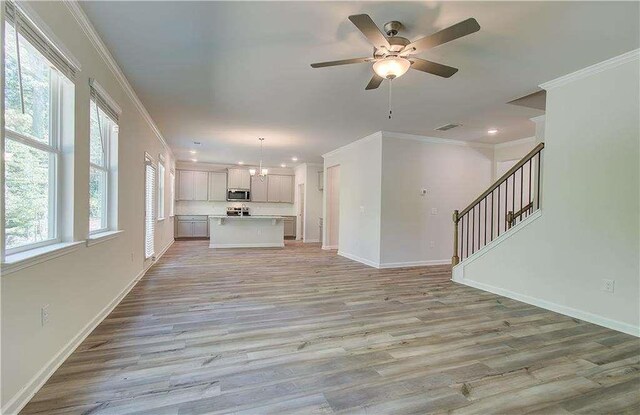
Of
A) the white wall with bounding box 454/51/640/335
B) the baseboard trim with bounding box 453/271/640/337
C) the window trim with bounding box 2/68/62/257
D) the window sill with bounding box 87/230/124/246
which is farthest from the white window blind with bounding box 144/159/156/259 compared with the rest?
the white wall with bounding box 454/51/640/335

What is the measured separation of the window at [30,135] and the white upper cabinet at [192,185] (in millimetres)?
8432

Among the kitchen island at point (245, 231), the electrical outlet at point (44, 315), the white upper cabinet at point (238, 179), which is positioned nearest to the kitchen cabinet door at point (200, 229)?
the white upper cabinet at point (238, 179)

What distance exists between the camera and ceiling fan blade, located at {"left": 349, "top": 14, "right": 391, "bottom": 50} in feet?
6.29

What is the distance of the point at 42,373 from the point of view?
198 cm

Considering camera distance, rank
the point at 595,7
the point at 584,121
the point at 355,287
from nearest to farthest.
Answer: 1. the point at 595,7
2. the point at 584,121
3. the point at 355,287

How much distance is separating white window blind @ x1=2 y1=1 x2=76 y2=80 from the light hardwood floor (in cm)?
213

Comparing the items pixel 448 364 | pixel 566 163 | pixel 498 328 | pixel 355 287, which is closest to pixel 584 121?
pixel 566 163

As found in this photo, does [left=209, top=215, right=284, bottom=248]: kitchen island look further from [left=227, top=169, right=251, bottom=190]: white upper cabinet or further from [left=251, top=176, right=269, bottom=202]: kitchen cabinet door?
[left=251, top=176, right=269, bottom=202]: kitchen cabinet door

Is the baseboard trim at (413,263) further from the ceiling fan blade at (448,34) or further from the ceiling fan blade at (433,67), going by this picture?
the ceiling fan blade at (448,34)

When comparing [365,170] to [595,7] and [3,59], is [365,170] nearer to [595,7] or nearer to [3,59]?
[595,7]

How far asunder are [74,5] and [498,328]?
4515 mm

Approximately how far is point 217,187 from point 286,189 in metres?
2.44

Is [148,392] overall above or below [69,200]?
below

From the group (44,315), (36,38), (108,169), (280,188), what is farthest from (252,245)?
(36,38)
